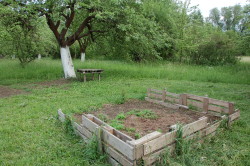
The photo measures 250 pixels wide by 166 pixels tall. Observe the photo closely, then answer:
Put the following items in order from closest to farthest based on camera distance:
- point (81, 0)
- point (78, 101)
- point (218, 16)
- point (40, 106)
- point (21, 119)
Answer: point (21, 119)
point (40, 106)
point (78, 101)
point (81, 0)
point (218, 16)

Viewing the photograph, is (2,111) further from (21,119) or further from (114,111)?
(114,111)

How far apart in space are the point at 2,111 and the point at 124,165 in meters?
4.76

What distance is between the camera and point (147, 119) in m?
4.93

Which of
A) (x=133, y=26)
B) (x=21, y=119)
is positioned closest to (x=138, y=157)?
(x=21, y=119)

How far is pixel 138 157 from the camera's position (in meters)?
2.74

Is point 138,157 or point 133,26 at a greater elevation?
point 133,26

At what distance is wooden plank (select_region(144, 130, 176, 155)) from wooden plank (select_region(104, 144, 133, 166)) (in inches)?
11.5

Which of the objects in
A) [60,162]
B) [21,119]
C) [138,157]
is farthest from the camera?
[21,119]

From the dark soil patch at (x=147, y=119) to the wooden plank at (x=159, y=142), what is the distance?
903mm

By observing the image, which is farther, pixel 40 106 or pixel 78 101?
pixel 78 101

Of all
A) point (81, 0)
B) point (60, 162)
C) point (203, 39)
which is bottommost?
point (60, 162)

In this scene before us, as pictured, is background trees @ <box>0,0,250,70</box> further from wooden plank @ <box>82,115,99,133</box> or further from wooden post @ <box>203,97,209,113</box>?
wooden plank @ <box>82,115,99,133</box>

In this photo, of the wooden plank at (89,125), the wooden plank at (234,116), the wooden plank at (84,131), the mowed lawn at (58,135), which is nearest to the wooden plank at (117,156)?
the mowed lawn at (58,135)

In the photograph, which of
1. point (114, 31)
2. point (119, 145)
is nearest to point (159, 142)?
point (119, 145)
